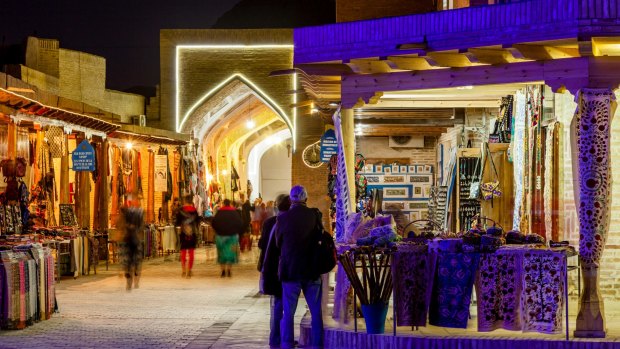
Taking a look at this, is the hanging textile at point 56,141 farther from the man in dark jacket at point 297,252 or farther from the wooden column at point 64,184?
the man in dark jacket at point 297,252

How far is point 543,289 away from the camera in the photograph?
996 centimetres

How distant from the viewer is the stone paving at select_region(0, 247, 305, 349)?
453 inches

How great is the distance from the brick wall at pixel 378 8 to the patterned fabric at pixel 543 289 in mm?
A: 13487

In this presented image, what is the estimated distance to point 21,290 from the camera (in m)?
12.4

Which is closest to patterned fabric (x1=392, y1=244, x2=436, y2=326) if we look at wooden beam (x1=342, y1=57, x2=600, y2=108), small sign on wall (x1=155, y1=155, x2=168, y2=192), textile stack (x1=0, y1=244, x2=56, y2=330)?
wooden beam (x1=342, y1=57, x2=600, y2=108)

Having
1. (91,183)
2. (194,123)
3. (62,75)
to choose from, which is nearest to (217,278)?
(91,183)

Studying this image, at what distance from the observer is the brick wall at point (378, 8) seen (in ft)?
74.7

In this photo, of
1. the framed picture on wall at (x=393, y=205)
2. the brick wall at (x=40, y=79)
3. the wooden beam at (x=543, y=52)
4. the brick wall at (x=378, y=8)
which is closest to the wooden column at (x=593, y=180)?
the wooden beam at (x=543, y=52)

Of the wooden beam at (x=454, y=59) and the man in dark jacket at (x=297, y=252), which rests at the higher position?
the wooden beam at (x=454, y=59)

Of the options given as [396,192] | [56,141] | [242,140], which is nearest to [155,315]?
[56,141]

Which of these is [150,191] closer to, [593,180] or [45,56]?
[45,56]

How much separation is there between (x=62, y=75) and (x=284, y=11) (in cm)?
1446

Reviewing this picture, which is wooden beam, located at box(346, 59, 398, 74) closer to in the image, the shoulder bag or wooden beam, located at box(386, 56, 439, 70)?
wooden beam, located at box(386, 56, 439, 70)

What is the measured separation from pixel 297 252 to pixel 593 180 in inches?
118
